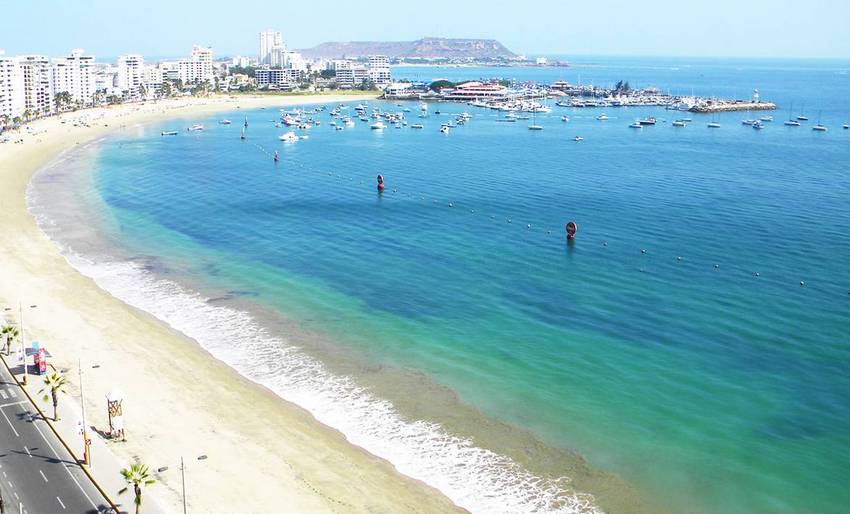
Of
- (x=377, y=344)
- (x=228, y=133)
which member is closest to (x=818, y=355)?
(x=377, y=344)

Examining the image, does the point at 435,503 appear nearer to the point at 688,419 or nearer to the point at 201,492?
the point at 201,492

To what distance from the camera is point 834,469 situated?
3038 centimetres

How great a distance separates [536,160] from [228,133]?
68377 mm

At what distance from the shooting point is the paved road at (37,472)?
82.7 ft

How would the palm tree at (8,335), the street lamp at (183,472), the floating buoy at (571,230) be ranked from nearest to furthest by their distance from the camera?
the street lamp at (183,472) < the palm tree at (8,335) < the floating buoy at (571,230)

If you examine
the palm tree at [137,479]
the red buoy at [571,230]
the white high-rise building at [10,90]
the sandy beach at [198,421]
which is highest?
the white high-rise building at [10,90]

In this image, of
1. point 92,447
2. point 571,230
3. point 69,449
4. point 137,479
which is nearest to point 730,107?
point 571,230

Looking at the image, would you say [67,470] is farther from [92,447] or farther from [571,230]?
[571,230]

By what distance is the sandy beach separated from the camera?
27453 mm

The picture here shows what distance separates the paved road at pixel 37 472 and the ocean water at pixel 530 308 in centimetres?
1047

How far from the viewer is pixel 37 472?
88.7 feet

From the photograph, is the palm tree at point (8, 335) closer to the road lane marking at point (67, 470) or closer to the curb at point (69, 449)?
the curb at point (69, 449)

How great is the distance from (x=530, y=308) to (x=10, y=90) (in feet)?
479

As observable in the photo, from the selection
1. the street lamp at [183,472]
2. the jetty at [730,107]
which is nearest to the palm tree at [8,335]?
the street lamp at [183,472]
